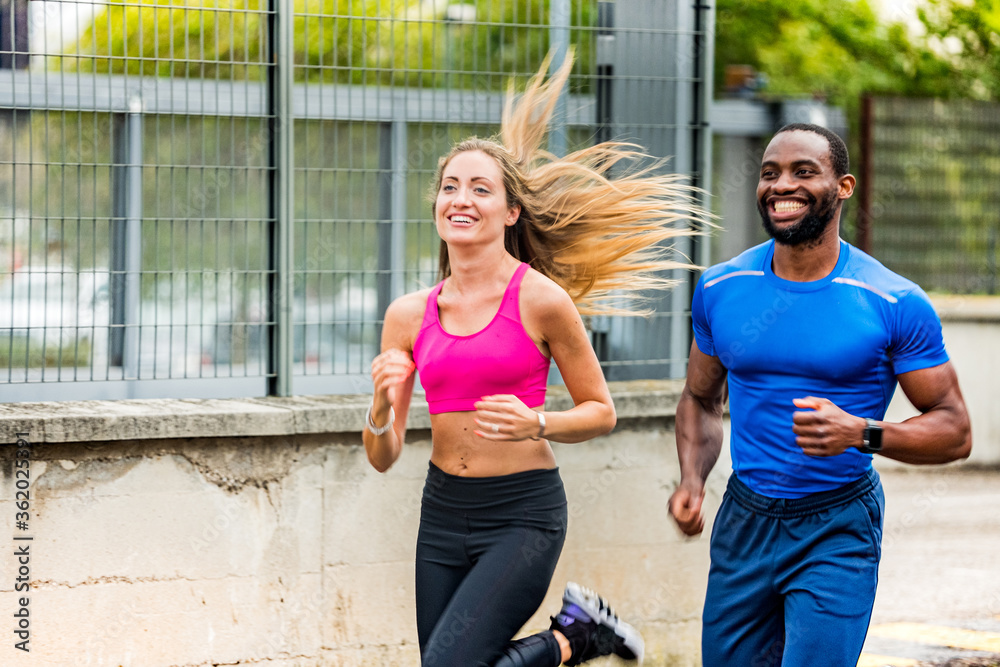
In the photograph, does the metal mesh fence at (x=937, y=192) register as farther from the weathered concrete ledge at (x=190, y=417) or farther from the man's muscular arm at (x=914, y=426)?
the man's muscular arm at (x=914, y=426)

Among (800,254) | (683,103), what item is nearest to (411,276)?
(683,103)

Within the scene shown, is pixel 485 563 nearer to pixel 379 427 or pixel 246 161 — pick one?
pixel 379 427

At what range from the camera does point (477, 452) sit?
11.8 feet

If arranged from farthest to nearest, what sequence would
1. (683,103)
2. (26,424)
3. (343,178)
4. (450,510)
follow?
(683,103) < (343,178) < (26,424) < (450,510)

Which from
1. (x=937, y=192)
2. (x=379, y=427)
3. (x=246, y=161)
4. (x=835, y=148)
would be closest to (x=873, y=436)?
(x=835, y=148)

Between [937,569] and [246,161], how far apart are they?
16.1 feet

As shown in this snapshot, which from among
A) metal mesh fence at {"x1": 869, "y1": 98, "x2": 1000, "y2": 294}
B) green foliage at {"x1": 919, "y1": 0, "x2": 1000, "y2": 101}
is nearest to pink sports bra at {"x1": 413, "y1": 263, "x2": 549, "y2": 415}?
metal mesh fence at {"x1": 869, "y1": 98, "x2": 1000, "y2": 294}

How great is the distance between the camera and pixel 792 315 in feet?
11.0

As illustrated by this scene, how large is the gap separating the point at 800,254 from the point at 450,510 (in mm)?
1293

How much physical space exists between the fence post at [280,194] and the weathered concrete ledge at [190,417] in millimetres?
199

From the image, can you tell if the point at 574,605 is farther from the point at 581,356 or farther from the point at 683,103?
the point at 683,103

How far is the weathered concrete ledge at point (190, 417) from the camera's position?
177 inches

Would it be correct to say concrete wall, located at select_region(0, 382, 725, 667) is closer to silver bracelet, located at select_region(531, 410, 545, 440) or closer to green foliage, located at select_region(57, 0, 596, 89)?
green foliage, located at select_region(57, 0, 596, 89)

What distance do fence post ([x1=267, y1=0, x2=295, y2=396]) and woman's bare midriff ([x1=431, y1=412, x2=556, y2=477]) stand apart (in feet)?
5.35
